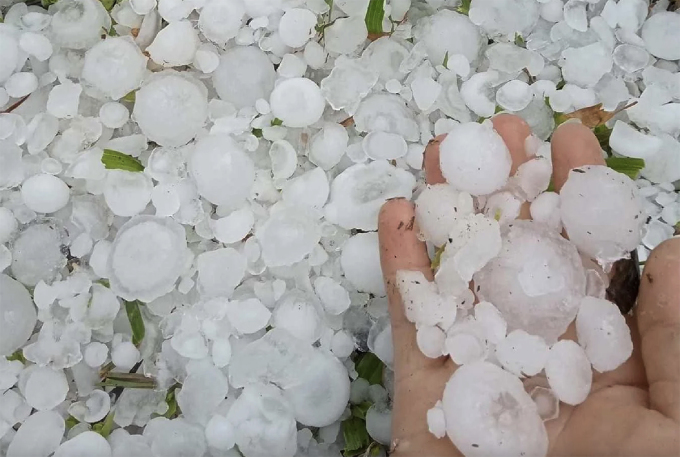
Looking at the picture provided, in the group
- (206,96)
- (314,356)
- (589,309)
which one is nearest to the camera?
(589,309)

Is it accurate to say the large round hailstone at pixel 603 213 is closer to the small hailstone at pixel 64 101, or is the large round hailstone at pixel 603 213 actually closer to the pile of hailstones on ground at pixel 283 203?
the pile of hailstones on ground at pixel 283 203

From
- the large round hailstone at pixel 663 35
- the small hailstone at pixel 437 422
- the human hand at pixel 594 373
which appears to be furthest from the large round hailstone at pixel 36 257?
the large round hailstone at pixel 663 35

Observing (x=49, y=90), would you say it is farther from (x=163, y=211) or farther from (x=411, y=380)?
(x=411, y=380)

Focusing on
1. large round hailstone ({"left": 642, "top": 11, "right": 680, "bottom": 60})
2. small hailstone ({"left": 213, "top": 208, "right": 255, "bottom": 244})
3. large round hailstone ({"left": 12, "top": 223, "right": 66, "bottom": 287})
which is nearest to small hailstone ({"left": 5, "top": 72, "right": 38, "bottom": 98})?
large round hailstone ({"left": 12, "top": 223, "right": 66, "bottom": 287})

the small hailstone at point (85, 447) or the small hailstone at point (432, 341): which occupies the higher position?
the small hailstone at point (432, 341)

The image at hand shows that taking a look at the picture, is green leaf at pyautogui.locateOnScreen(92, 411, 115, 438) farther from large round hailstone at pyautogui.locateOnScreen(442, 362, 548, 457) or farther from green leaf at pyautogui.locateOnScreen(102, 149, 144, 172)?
large round hailstone at pyautogui.locateOnScreen(442, 362, 548, 457)

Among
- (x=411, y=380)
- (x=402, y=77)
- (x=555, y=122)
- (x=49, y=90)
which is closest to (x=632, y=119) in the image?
(x=555, y=122)

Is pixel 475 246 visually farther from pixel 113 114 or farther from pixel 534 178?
pixel 113 114
